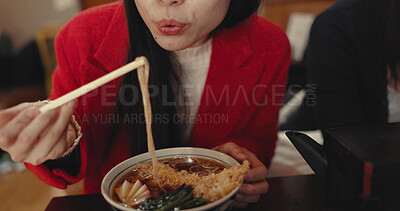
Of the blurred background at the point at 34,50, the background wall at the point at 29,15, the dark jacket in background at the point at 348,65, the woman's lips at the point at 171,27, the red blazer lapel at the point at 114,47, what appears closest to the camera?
the woman's lips at the point at 171,27

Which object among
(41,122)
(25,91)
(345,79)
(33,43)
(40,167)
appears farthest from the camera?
(33,43)

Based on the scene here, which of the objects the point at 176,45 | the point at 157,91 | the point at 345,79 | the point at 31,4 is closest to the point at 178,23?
the point at 176,45

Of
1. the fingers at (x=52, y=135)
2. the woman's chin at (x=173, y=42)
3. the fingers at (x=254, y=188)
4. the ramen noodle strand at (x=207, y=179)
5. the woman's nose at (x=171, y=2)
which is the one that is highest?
the woman's nose at (x=171, y=2)

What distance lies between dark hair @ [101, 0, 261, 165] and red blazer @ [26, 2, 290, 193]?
8cm

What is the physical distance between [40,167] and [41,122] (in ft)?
0.92

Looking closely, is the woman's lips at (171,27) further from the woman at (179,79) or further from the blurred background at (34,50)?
the blurred background at (34,50)

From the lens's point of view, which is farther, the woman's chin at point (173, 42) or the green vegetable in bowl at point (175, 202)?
the woman's chin at point (173, 42)

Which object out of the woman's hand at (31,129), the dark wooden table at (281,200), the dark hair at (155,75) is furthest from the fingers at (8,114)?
the dark hair at (155,75)

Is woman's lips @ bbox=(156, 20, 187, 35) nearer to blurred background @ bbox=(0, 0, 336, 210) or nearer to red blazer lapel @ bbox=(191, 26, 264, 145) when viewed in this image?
red blazer lapel @ bbox=(191, 26, 264, 145)

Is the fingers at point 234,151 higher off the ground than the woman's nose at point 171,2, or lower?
lower

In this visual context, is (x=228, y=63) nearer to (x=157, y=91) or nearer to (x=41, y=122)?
(x=157, y=91)

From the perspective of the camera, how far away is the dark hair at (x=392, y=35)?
4.97 ft

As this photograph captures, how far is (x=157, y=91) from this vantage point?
134 centimetres

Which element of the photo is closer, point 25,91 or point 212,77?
point 212,77
